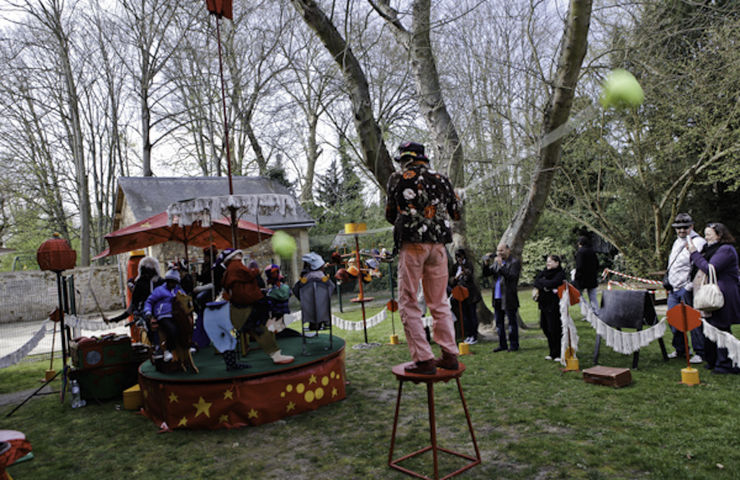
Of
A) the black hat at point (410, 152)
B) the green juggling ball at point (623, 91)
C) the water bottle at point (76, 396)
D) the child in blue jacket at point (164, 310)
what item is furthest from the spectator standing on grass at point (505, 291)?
the water bottle at point (76, 396)

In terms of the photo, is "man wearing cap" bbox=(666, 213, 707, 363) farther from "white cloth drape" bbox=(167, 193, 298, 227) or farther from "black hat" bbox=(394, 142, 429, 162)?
"white cloth drape" bbox=(167, 193, 298, 227)

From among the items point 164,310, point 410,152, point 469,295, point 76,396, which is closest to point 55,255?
point 76,396

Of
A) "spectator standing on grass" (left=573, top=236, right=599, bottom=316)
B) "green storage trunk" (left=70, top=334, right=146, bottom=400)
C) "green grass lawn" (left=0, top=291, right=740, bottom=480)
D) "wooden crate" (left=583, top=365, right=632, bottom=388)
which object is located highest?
Answer: "spectator standing on grass" (left=573, top=236, right=599, bottom=316)

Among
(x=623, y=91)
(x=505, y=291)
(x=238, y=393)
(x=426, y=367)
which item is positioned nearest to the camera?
(x=426, y=367)

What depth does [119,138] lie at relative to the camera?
25.9m

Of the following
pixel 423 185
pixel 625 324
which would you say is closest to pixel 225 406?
pixel 423 185

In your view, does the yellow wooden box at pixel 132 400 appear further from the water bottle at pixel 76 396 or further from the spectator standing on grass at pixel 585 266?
the spectator standing on grass at pixel 585 266

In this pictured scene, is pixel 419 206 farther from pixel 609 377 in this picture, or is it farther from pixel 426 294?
pixel 609 377

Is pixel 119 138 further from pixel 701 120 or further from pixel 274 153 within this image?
pixel 701 120

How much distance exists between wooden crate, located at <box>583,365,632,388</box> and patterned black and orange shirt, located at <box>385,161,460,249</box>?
3.19 metres

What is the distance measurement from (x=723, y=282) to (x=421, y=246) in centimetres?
433

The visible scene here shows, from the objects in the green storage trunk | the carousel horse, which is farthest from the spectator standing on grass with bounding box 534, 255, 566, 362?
the green storage trunk

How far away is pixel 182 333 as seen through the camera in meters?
5.72

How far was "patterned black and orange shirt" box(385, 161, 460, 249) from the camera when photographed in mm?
3615
